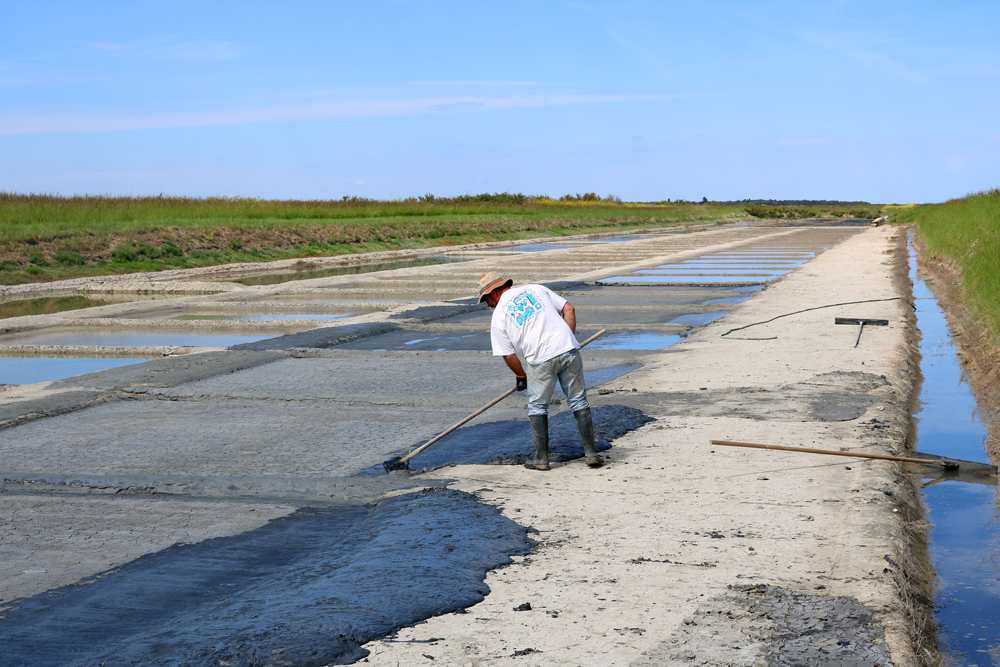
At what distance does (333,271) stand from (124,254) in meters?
5.89

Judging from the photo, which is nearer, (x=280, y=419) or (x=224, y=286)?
(x=280, y=419)

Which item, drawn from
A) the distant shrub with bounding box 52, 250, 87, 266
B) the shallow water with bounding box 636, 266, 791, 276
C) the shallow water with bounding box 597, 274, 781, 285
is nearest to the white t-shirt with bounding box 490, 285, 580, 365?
the shallow water with bounding box 597, 274, 781, 285

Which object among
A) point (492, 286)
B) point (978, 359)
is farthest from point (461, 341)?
point (492, 286)

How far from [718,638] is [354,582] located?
1646mm

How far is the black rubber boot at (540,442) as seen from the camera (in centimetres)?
630

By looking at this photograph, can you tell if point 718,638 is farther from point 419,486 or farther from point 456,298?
point 456,298

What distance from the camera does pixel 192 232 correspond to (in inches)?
1251

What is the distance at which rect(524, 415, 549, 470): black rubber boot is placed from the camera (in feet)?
20.7

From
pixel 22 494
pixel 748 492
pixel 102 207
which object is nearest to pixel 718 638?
pixel 748 492

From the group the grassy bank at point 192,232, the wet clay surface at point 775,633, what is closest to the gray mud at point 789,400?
the wet clay surface at point 775,633

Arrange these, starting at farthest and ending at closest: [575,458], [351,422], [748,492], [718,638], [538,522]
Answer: [351,422], [575,458], [748,492], [538,522], [718,638]

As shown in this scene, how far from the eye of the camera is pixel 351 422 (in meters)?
8.05

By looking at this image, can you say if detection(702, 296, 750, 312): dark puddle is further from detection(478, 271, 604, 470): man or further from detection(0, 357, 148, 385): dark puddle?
detection(478, 271, 604, 470): man

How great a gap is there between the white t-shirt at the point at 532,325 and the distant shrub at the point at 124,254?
77.7ft
